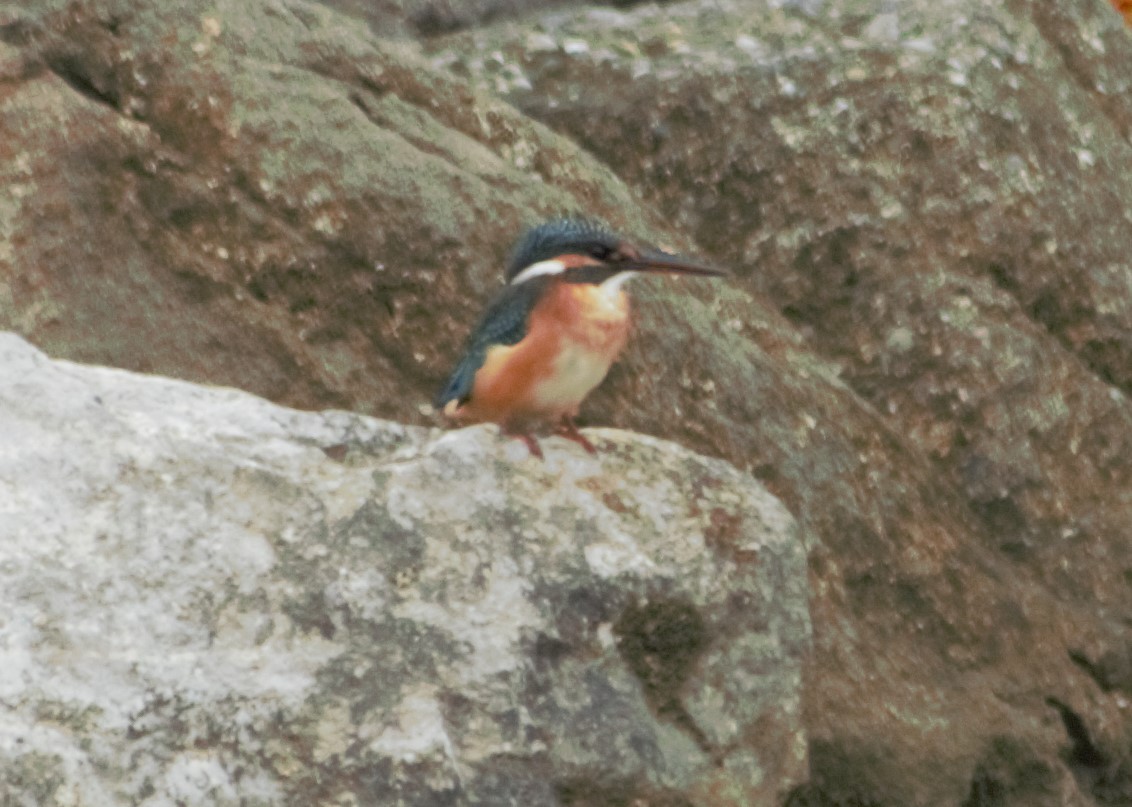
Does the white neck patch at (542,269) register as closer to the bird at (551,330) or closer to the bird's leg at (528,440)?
the bird at (551,330)

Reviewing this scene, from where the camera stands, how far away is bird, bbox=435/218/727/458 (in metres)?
4.14

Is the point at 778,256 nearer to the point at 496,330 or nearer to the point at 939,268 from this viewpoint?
the point at 939,268

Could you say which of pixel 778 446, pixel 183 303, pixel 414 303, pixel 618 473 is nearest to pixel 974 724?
pixel 778 446

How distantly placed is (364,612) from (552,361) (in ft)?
3.09

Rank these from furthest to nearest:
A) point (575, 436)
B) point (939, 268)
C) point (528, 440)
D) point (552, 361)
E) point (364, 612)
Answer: point (939, 268), point (552, 361), point (575, 436), point (528, 440), point (364, 612)

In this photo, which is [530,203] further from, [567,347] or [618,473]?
[618,473]

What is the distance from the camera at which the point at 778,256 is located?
5.87 m

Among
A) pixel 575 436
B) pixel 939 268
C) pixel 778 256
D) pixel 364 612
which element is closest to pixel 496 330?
pixel 575 436

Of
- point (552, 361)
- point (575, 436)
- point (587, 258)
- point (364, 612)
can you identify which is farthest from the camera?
point (587, 258)

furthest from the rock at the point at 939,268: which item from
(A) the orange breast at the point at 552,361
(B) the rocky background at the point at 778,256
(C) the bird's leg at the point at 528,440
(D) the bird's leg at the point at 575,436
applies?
(C) the bird's leg at the point at 528,440

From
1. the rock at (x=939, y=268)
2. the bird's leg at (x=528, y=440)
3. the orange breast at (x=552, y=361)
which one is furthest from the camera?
the rock at (x=939, y=268)

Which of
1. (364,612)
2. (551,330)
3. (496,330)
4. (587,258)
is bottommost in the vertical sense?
(364,612)

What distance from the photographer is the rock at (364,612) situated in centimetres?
321

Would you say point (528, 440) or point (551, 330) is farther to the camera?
point (551, 330)
